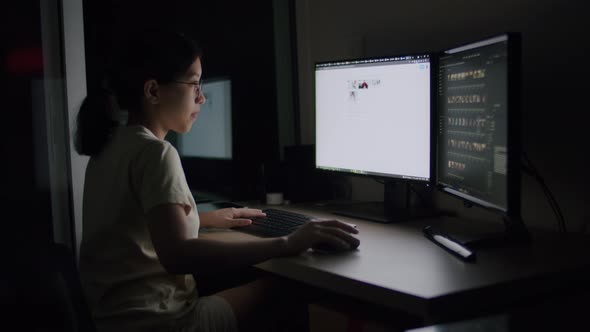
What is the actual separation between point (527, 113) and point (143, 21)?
4.99ft

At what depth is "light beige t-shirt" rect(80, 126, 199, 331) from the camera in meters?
1.30

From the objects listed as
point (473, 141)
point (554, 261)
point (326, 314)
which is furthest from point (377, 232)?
point (554, 261)

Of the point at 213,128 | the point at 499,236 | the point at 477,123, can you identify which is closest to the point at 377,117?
the point at 477,123

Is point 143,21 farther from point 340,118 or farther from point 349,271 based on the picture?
point 349,271

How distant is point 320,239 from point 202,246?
0.27 m

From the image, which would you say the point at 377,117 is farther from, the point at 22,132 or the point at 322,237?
the point at 22,132

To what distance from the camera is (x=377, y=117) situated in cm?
186

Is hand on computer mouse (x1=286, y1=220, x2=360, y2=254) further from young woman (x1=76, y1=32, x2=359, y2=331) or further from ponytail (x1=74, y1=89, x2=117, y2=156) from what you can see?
ponytail (x1=74, y1=89, x2=117, y2=156)

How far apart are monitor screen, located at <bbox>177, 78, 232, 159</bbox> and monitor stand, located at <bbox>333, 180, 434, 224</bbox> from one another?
691 millimetres

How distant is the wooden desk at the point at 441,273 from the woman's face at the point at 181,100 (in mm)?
453

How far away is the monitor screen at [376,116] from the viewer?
1718 millimetres

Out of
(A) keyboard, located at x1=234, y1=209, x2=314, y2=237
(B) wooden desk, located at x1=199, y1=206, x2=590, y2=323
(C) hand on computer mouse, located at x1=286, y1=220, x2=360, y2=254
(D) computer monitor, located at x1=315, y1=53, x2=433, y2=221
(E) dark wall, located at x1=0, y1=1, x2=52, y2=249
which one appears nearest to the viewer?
(B) wooden desk, located at x1=199, y1=206, x2=590, y2=323

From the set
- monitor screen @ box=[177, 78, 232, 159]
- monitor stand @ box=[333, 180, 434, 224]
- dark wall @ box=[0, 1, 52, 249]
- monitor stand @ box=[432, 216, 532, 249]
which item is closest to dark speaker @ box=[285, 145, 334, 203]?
monitor stand @ box=[333, 180, 434, 224]

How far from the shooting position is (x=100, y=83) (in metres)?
1.54
